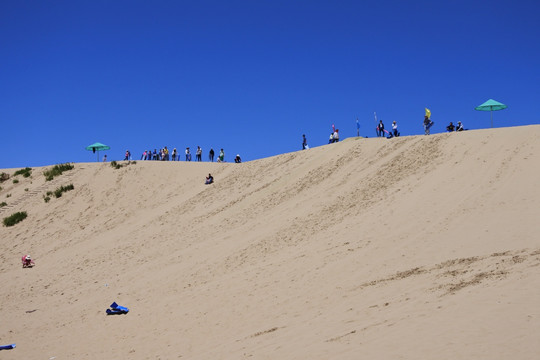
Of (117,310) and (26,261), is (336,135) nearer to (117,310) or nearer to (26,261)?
(26,261)

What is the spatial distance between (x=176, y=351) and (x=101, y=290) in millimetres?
8325

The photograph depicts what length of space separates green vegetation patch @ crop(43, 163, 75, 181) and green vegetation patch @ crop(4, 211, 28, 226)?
19.4 ft

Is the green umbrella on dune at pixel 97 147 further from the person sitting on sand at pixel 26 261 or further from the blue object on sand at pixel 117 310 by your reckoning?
the blue object on sand at pixel 117 310

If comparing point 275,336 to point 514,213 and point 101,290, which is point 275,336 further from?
point 101,290

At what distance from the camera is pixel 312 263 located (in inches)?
579

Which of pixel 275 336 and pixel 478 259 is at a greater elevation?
pixel 478 259

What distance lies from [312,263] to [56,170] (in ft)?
98.5

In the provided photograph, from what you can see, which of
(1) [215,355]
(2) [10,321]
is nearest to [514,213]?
(1) [215,355]

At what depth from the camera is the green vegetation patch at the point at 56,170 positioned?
38.1m

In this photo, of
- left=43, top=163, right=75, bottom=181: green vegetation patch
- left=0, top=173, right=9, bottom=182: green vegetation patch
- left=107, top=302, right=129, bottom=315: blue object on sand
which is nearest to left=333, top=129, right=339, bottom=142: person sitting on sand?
left=107, top=302, right=129, bottom=315: blue object on sand

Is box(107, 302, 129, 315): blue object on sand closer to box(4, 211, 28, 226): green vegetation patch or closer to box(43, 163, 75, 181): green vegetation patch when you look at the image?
box(4, 211, 28, 226): green vegetation patch

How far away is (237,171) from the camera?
31938 millimetres

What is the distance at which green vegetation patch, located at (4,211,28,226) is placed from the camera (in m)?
31.4

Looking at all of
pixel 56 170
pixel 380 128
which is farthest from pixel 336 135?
pixel 56 170
